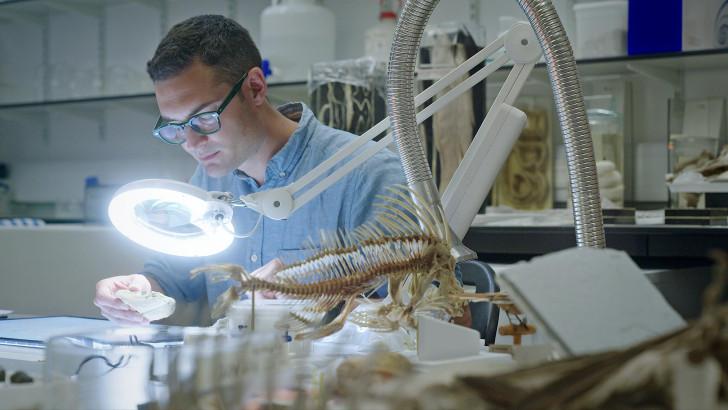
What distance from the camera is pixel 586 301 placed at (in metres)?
0.53

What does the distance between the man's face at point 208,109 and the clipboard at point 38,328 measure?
389 mm

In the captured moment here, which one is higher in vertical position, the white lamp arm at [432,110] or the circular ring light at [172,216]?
the white lamp arm at [432,110]

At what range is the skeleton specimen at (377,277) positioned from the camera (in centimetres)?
87

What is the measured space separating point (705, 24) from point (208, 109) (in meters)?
1.57

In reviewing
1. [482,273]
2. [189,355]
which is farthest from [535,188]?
[189,355]

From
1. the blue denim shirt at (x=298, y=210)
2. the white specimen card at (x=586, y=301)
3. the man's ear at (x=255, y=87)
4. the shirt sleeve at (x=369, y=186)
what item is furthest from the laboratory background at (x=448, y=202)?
the man's ear at (x=255, y=87)

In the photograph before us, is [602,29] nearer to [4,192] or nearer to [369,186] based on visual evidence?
[369,186]

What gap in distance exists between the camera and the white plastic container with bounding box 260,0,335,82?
10.0 ft

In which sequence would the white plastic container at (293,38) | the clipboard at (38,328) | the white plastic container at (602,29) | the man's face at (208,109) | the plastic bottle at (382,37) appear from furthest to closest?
the white plastic container at (293,38) < the plastic bottle at (382,37) < the white plastic container at (602,29) < the man's face at (208,109) < the clipboard at (38,328)

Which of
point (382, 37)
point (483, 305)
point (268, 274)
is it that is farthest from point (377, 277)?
point (382, 37)

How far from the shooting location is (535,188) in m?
2.73

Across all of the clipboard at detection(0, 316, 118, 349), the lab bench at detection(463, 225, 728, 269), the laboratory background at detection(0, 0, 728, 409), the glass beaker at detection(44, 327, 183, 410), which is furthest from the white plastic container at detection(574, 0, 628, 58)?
the glass beaker at detection(44, 327, 183, 410)

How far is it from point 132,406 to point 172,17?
3273mm

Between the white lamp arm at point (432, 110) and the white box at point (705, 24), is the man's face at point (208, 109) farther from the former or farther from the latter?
the white box at point (705, 24)
